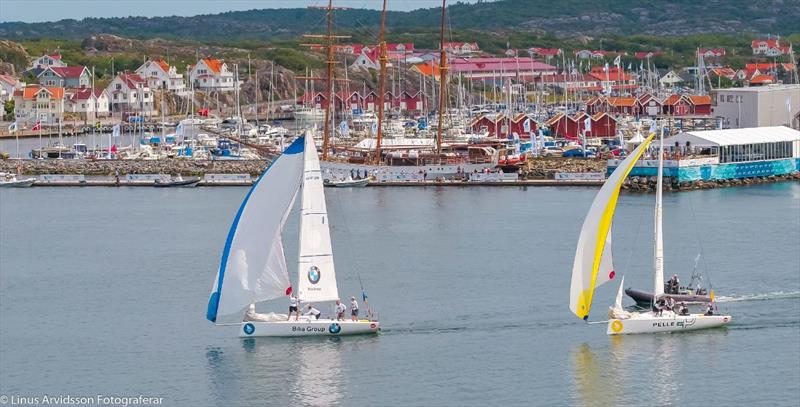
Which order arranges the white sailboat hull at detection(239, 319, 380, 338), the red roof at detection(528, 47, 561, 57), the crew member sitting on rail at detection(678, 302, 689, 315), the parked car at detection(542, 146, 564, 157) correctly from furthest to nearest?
1. the red roof at detection(528, 47, 561, 57)
2. the parked car at detection(542, 146, 564, 157)
3. the crew member sitting on rail at detection(678, 302, 689, 315)
4. the white sailboat hull at detection(239, 319, 380, 338)

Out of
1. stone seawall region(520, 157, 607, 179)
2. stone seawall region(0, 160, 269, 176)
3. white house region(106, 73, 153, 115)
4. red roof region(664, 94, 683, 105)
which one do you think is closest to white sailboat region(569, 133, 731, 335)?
stone seawall region(520, 157, 607, 179)

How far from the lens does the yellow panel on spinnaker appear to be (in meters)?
36.5

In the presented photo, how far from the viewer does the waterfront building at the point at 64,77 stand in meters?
119

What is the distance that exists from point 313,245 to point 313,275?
70 cm

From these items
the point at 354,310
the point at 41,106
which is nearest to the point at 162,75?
the point at 41,106

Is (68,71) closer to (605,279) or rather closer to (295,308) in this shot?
(295,308)

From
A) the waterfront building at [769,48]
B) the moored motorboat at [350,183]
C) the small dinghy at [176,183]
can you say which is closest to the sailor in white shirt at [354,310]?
the moored motorboat at [350,183]

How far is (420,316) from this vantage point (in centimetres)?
3884

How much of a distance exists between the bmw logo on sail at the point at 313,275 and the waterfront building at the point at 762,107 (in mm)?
52608

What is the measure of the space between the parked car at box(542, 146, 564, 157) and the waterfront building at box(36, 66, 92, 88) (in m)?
48.6

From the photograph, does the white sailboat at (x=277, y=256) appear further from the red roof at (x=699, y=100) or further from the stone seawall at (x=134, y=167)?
the red roof at (x=699, y=100)

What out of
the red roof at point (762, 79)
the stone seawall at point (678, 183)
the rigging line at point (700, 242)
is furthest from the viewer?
the red roof at point (762, 79)

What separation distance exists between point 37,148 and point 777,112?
41988 millimetres

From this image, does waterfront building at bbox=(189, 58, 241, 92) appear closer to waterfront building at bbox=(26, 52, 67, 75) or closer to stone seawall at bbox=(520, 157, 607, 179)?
waterfront building at bbox=(26, 52, 67, 75)
